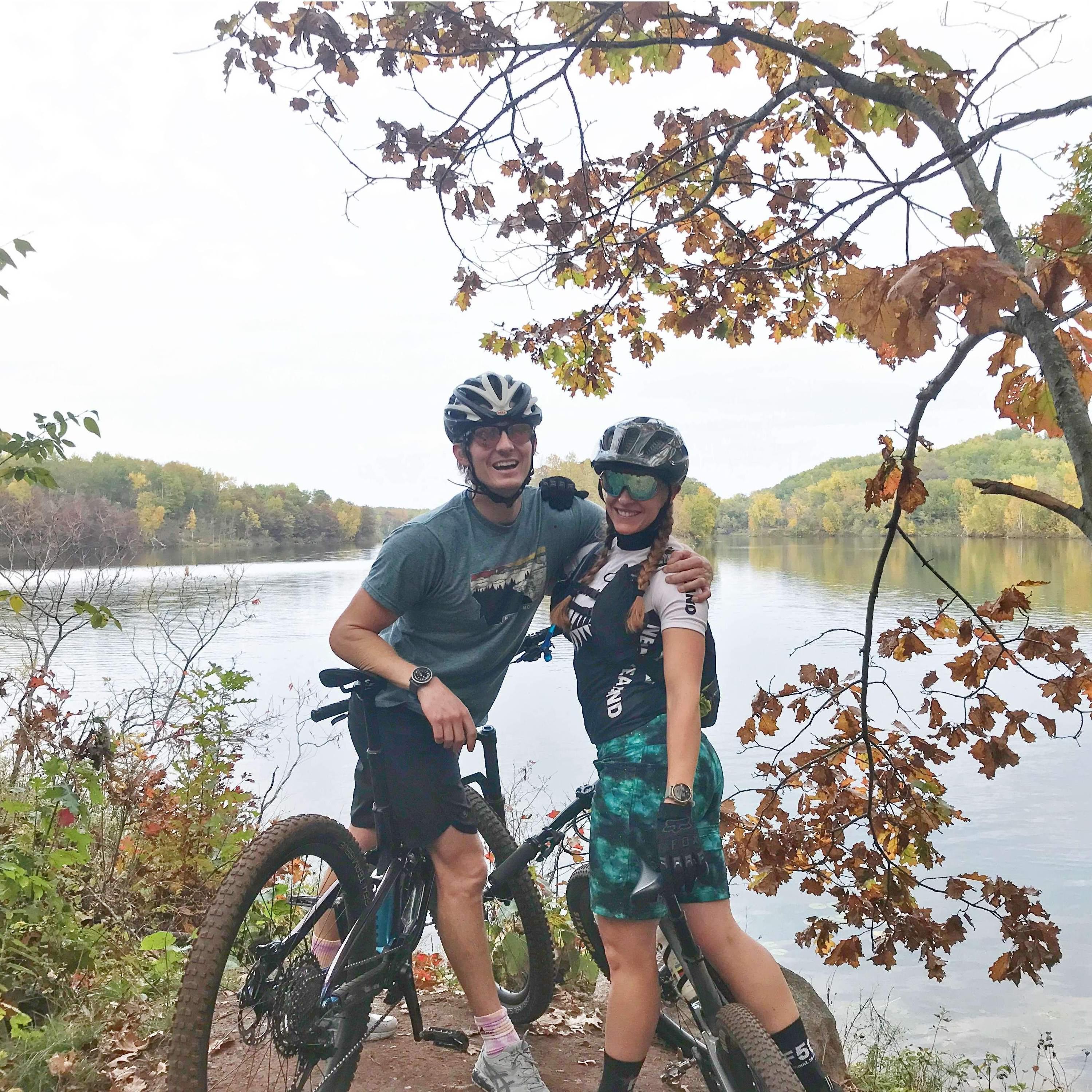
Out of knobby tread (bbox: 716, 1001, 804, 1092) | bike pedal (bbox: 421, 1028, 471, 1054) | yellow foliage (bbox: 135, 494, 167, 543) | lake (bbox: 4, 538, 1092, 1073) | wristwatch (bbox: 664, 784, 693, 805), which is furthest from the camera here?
yellow foliage (bbox: 135, 494, 167, 543)

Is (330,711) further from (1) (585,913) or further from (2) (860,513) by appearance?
(2) (860,513)

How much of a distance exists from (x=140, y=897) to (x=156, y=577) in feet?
13.1

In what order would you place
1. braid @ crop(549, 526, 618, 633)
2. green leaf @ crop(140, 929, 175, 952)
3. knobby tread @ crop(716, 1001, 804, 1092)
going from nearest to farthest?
1. knobby tread @ crop(716, 1001, 804, 1092)
2. braid @ crop(549, 526, 618, 633)
3. green leaf @ crop(140, 929, 175, 952)

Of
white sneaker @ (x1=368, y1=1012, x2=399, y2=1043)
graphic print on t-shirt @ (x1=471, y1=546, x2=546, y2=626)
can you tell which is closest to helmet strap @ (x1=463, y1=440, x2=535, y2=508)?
graphic print on t-shirt @ (x1=471, y1=546, x2=546, y2=626)

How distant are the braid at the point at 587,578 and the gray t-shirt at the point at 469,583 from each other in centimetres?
14

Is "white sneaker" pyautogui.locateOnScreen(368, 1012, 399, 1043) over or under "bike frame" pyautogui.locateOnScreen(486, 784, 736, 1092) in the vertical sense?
under

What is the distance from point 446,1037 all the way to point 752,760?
1340 cm

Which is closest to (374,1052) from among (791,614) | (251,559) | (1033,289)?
(1033,289)

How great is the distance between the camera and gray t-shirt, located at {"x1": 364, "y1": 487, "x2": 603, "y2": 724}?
106 inches

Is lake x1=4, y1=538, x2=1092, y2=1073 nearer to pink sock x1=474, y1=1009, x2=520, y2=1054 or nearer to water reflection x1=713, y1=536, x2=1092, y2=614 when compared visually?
water reflection x1=713, y1=536, x2=1092, y2=614

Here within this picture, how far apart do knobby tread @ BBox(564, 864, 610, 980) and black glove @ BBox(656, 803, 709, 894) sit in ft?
3.37

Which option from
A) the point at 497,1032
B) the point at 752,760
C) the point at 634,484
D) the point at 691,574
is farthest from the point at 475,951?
the point at 752,760

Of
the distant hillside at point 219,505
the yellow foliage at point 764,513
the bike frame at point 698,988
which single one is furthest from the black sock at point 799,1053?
the yellow foliage at point 764,513

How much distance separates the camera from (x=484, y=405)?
2836 mm
